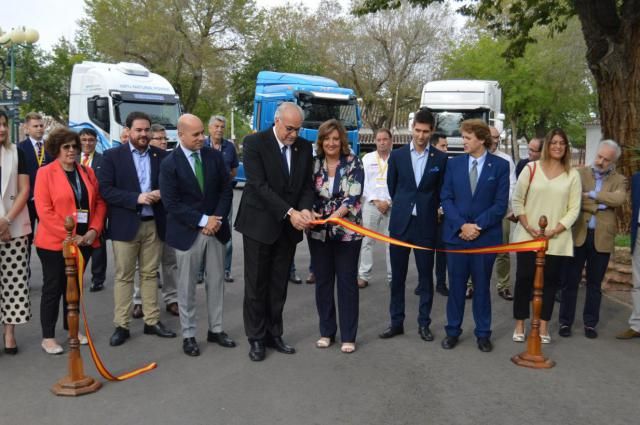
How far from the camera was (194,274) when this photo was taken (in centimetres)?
561

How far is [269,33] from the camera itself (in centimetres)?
4119

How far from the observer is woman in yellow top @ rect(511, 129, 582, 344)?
19.2 feet

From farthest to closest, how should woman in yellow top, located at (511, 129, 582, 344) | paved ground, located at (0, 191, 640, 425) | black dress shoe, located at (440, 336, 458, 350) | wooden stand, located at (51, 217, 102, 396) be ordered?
woman in yellow top, located at (511, 129, 582, 344)
black dress shoe, located at (440, 336, 458, 350)
wooden stand, located at (51, 217, 102, 396)
paved ground, located at (0, 191, 640, 425)

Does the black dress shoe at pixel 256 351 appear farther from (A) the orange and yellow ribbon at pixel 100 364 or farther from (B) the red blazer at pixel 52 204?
(B) the red blazer at pixel 52 204

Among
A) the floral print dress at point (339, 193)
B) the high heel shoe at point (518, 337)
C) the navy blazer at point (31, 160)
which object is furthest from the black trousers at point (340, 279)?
the navy blazer at point (31, 160)

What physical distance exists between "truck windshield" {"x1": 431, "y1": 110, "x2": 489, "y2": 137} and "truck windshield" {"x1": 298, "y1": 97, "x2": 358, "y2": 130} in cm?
283

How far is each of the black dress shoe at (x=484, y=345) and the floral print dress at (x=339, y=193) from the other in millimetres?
1452

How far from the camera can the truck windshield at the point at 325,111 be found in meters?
21.2

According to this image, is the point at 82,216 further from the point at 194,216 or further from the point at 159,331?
the point at 159,331

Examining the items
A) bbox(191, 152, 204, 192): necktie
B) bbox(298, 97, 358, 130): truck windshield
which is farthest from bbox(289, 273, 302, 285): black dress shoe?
bbox(298, 97, 358, 130): truck windshield

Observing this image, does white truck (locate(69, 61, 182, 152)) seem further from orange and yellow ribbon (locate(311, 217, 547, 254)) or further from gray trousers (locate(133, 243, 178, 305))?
orange and yellow ribbon (locate(311, 217, 547, 254))

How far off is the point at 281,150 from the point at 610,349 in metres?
3.49

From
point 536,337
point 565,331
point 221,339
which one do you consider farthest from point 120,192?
point 565,331

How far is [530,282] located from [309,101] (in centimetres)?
1606
